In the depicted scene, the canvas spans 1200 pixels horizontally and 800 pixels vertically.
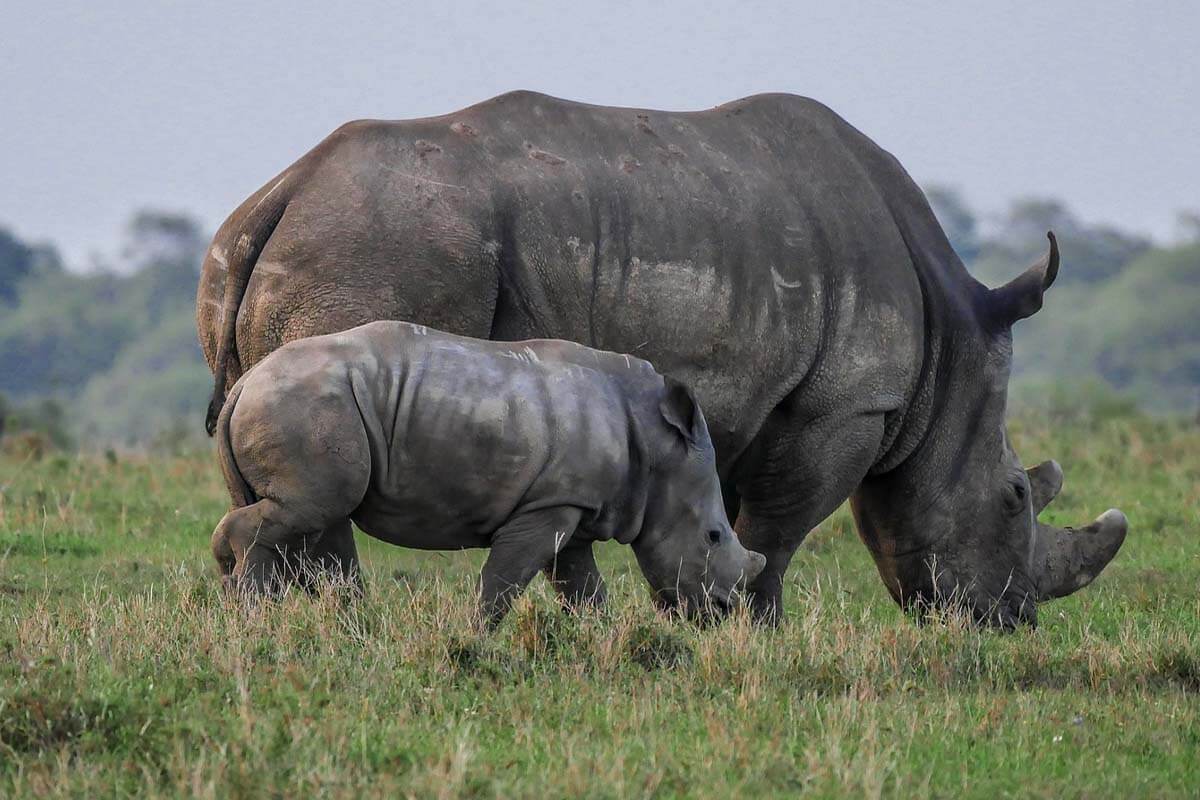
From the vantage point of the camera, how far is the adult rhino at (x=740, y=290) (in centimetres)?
838

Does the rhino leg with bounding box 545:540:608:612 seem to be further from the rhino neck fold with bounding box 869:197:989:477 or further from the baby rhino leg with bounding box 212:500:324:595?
the rhino neck fold with bounding box 869:197:989:477

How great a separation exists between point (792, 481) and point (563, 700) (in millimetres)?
3015

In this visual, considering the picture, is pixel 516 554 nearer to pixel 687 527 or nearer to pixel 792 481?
pixel 687 527

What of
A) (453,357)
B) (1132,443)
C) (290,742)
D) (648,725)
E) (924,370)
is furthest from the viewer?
(1132,443)

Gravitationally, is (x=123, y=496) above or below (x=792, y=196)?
below

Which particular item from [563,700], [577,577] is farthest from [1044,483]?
[563,700]

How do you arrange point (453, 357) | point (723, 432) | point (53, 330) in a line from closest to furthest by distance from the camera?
point (453, 357) → point (723, 432) → point (53, 330)

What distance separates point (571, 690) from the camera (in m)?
6.99

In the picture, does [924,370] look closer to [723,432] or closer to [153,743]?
[723,432]

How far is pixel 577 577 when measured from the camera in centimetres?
853

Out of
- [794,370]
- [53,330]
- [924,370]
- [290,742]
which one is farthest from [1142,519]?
[53,330]

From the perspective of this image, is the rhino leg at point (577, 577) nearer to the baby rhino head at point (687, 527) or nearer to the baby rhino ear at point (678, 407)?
the baby rhino head at point (687, 527)

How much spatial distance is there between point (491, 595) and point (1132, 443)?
38.5 ft

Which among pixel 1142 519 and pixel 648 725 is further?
pixel 1142 519
